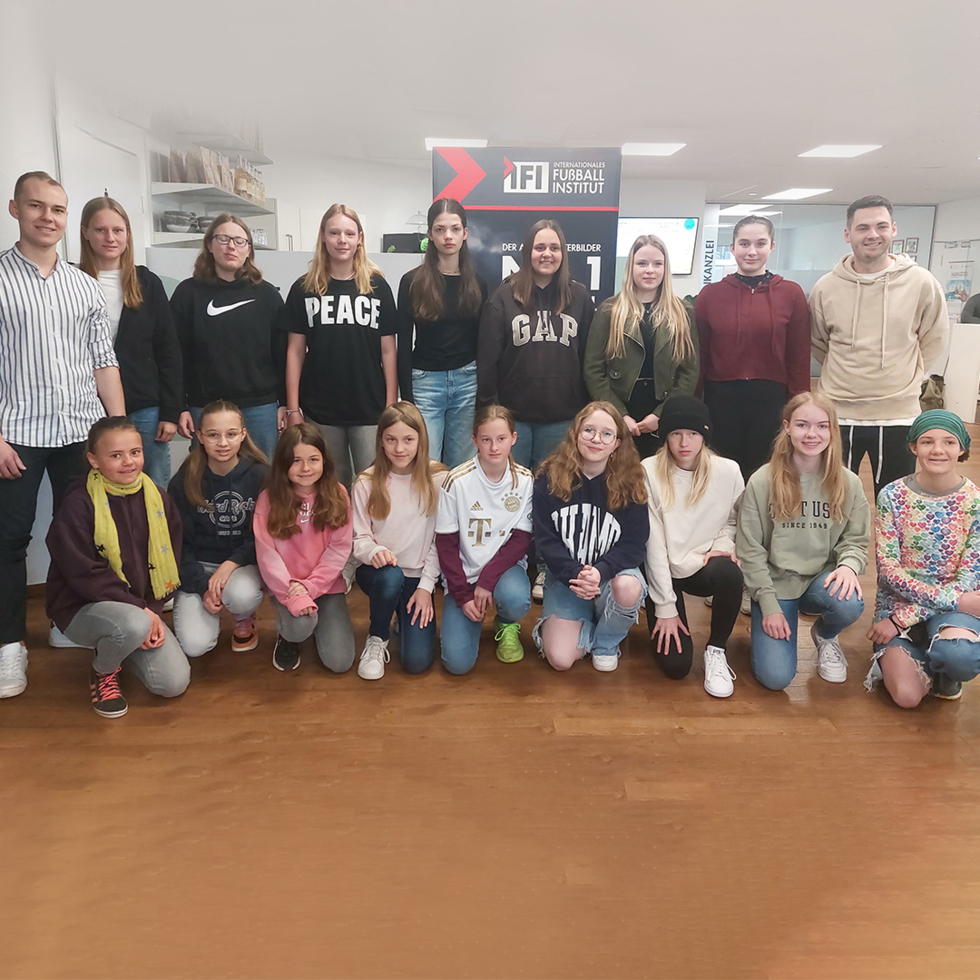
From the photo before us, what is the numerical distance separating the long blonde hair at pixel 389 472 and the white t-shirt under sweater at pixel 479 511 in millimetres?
66

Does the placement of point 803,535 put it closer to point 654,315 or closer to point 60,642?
point 654,315

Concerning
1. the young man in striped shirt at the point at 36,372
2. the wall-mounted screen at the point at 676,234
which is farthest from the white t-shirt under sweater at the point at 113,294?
the wall-mounted screen at the point at 676,234

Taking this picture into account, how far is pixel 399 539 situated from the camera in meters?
2.63

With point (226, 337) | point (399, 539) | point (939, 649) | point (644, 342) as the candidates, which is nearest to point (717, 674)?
point (939, 649)

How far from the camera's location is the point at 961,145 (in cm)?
822

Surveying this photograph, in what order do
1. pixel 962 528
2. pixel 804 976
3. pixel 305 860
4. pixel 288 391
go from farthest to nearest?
pixel 288 391 → pixel 962 528 → pixel 305 860 → pixel 804 976

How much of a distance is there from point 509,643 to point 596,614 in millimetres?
326

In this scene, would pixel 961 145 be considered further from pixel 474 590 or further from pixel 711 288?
pixel 474 590

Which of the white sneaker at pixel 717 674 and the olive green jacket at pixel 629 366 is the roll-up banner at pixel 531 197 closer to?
the olive green jacket at pixel 629 366

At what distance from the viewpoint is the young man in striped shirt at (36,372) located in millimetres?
2297

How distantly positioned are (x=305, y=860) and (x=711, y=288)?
2560 millimetres

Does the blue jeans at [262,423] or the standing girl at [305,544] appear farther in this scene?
the blue jeans at [262,423]

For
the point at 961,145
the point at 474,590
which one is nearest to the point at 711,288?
the point at 474,590

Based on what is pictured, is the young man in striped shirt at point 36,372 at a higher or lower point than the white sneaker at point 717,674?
higher
